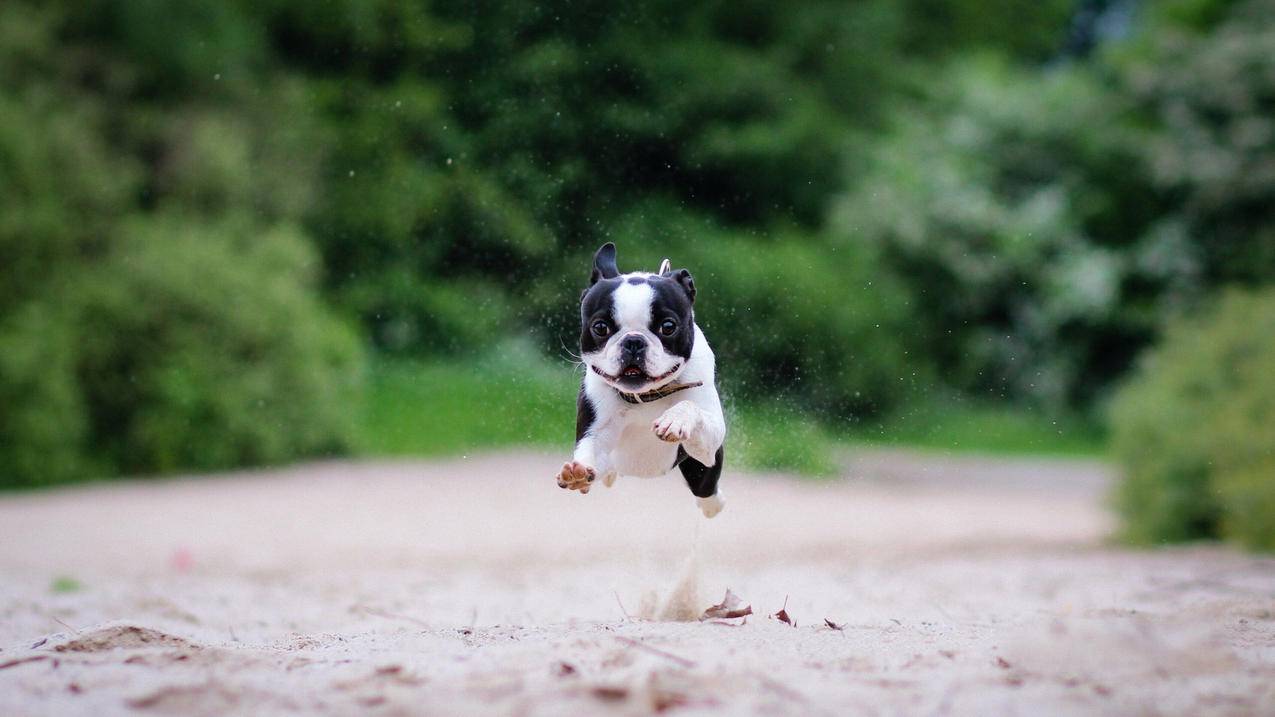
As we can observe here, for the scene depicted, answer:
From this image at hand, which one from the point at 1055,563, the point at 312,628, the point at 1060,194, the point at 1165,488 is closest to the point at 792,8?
the point at 1060,194

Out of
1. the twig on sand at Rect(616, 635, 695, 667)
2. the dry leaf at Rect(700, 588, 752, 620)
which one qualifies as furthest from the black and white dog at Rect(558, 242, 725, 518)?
the twig on sand at Rect(616, 635, 695, 667)

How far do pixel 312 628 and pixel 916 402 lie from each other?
20.7 meters

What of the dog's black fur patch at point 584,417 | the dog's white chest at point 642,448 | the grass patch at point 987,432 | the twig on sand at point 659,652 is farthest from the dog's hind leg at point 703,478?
the grass patch at point 987,432

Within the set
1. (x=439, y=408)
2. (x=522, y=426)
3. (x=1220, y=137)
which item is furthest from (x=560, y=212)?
(x=1220, y=137)

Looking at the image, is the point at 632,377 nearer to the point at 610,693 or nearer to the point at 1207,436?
the point at 610,693

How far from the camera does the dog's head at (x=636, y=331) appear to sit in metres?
4.98

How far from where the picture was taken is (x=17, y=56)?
2098cm

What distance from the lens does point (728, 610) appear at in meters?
5.52

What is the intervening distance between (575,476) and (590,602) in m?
3.48

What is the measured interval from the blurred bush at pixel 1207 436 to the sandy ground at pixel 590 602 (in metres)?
0.65

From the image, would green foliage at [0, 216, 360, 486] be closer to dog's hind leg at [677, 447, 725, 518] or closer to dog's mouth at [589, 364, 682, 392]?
dog's hind leg at [677, 447, 725, 518]

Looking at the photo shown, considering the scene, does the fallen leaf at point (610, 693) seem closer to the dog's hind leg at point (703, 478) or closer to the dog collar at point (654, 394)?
the dog collar at point (654, 394)

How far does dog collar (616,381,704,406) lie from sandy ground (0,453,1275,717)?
2.91 ft

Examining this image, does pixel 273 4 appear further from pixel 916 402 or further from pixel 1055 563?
pixel 1055 563
